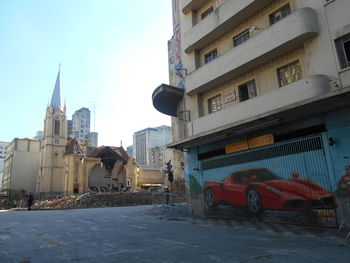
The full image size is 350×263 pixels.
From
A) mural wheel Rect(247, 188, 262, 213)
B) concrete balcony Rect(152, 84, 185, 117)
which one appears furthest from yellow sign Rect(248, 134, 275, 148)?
concrete balcony Rect(152, 84, 185, 117)

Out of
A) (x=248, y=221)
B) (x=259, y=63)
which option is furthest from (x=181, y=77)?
(x=248, y=221)

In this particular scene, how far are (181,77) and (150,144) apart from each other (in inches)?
4974

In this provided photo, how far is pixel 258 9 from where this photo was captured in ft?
48.6

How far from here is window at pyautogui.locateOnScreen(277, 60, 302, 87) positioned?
12.8 meters

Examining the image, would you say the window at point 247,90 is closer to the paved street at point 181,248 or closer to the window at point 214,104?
the window at point 214,104

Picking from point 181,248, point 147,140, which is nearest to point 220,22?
point 181,248

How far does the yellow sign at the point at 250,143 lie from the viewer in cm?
1270

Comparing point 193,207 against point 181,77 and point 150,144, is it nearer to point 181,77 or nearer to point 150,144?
point 181,77

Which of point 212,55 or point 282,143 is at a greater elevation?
point 212,55

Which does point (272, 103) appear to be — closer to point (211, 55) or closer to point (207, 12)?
point (211, 55)

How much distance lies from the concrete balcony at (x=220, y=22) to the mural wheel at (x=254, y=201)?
29.5 feet

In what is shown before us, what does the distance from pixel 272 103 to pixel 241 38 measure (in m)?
5.02

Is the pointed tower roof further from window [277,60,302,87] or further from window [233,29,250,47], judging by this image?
window [277,60,302,87]

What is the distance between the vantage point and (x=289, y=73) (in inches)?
521
